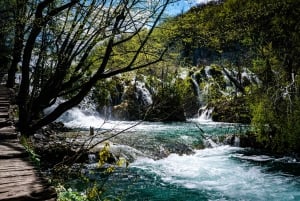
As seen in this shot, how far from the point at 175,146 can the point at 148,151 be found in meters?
1.75

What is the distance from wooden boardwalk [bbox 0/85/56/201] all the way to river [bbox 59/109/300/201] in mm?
3326

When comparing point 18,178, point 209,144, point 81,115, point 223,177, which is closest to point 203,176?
point 223,177

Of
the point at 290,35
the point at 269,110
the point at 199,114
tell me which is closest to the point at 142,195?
the point at 269,110

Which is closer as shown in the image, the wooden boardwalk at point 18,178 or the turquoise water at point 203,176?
the wooden boardwalk at point 18,178

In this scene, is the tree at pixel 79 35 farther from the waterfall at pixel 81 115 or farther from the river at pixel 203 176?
the waterfall at pixel 81 115

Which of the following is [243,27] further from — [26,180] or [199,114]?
[26,180]

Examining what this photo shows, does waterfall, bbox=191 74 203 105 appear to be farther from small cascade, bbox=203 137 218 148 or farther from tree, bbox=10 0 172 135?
tree, bbox=10 0 172 135

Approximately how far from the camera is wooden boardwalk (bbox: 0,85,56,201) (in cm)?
288

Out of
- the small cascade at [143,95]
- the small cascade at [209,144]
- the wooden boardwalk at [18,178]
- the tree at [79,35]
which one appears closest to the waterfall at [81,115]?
the small cascade at [143,95]

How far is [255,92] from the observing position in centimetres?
1567

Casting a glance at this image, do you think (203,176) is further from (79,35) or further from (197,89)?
(197,89)

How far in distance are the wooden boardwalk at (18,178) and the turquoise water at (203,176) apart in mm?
3077

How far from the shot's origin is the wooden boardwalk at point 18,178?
2.88m

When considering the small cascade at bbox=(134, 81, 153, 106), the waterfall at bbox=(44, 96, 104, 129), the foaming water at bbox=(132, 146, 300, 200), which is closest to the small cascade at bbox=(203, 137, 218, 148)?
the foaming water at bbox=(132, 146, 300, 200)
